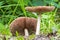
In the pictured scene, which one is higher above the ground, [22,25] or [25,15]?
[25,15]

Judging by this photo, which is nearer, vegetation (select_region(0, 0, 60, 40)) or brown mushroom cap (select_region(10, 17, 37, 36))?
brown mushroom cap (select_region(10, 17, 37, 36))

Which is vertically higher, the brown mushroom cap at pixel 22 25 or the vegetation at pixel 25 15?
the vegetation at pixel 25 15

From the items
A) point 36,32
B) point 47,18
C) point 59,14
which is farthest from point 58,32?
point 59,14

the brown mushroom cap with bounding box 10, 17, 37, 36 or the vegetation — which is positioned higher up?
the vegetation

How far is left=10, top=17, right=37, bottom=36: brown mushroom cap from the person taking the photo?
211cm

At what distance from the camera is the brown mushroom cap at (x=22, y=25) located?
2.11 metres

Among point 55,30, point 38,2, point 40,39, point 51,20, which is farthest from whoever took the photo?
point 38,2

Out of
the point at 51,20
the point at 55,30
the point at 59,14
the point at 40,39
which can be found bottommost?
the point at 40,39

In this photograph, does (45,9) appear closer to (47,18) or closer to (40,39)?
(40,39)

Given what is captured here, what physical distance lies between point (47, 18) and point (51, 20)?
0.11 metres

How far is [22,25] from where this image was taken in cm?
214

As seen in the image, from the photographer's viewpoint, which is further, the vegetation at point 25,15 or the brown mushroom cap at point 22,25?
the vegetation at point 25,15

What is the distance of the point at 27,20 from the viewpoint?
2.11m

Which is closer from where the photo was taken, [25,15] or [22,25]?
[22,25]
